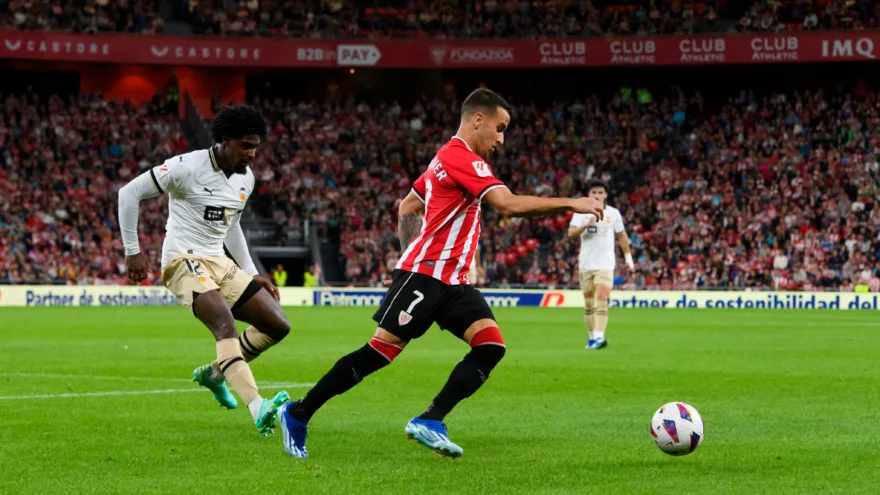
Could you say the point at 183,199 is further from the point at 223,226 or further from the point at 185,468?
the point at 185,468

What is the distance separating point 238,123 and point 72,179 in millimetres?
37828

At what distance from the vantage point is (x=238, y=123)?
915cm

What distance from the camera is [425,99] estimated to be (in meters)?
52.3

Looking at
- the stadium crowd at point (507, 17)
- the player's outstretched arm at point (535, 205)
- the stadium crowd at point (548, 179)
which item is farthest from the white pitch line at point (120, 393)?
the stadium crowd at point (507, 17)

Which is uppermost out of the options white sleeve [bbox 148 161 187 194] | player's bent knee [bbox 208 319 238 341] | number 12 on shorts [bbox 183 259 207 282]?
white sleeve [bbox 148 161 187 194]

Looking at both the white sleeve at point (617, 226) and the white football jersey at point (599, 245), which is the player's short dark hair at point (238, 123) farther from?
the white sleeve at point (617, 226)

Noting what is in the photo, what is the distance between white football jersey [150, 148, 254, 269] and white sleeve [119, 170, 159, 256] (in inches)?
2.8

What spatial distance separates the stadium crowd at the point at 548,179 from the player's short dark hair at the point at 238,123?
3188cm

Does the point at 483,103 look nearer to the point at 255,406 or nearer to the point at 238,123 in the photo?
the point at 238,123

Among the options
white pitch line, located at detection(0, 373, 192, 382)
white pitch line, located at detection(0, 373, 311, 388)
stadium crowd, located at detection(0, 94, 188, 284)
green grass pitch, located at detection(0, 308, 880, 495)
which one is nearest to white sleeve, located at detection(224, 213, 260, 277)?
green grass pitch, located at detection(0, 308, 880, 495)

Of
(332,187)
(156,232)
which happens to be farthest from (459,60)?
(156,232)

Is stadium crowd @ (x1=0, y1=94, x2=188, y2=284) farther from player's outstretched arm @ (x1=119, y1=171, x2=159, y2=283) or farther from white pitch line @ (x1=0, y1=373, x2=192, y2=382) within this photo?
player's outstretched arm @ (x1=119, y1=171, x2=159, y2=283)

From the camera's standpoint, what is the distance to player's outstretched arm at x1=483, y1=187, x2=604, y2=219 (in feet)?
23.8

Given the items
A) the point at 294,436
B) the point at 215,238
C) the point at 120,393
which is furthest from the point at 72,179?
the point at 294,436
